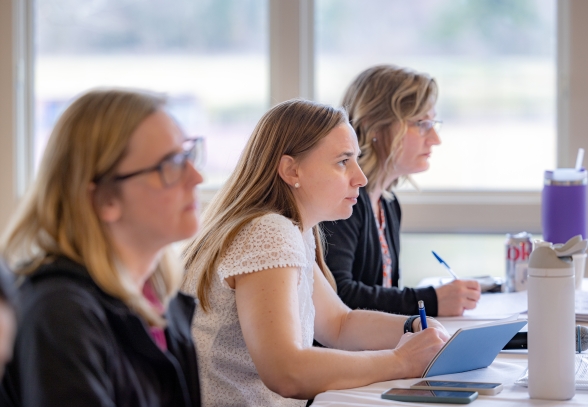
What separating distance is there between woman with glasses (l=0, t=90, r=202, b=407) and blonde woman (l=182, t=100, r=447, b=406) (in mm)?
234

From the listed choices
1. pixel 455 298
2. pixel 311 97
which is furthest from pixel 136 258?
pixel 311 97

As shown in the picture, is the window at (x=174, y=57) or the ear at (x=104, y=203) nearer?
the ear at (x=104, y=203)

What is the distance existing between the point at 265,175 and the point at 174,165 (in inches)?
21.8

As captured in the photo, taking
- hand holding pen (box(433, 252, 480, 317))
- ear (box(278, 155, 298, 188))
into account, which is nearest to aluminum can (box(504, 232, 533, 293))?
hand holding pen (box(433, 252, 480, 317))

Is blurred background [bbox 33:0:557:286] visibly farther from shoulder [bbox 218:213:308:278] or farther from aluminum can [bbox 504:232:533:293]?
shoulder [bbox 218:213:308:278]

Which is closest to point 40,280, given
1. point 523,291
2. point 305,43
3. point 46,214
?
point 46,214

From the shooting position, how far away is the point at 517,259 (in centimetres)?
229

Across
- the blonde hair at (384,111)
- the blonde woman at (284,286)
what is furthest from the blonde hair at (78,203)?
the blonde hair at (384,111)

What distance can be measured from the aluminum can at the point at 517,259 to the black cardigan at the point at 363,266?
0.37m

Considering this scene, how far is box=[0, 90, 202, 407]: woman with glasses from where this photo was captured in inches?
37.0

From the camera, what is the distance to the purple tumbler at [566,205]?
2338mm

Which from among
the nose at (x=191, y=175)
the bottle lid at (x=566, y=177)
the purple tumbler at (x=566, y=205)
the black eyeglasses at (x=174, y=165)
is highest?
the black eyeglasses at (x=174, y=165)

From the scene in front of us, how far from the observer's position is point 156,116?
3.67 feet

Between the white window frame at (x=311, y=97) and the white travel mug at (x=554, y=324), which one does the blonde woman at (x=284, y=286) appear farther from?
the white window frame at (x=311, y=97)
